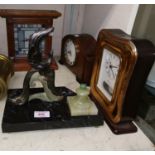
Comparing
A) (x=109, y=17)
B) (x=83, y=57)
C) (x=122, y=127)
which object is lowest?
(x=122, y=127)

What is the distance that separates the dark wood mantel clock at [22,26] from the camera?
720 mm

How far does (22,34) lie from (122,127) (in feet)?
1.53

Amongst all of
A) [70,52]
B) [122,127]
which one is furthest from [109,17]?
[122,127]

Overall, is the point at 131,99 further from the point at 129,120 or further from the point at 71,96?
the point at 71,96

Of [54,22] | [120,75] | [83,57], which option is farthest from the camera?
[54,22]

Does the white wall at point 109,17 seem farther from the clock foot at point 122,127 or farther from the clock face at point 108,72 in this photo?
the clock foot at point 122,127

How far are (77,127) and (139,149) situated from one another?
160 millimetres

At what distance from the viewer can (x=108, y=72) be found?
1.98 feet

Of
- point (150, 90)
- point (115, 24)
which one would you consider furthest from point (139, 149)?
point (115, 24)

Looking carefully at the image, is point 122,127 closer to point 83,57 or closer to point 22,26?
point 83,57

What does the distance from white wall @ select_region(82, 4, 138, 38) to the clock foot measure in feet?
0.94

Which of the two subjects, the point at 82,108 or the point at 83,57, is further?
the point at 83,57

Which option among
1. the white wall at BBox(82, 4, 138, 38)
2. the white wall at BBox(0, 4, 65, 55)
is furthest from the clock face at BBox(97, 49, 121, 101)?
the white wall at BBox(0, 4, 65, 55)

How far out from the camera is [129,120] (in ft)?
1.87
